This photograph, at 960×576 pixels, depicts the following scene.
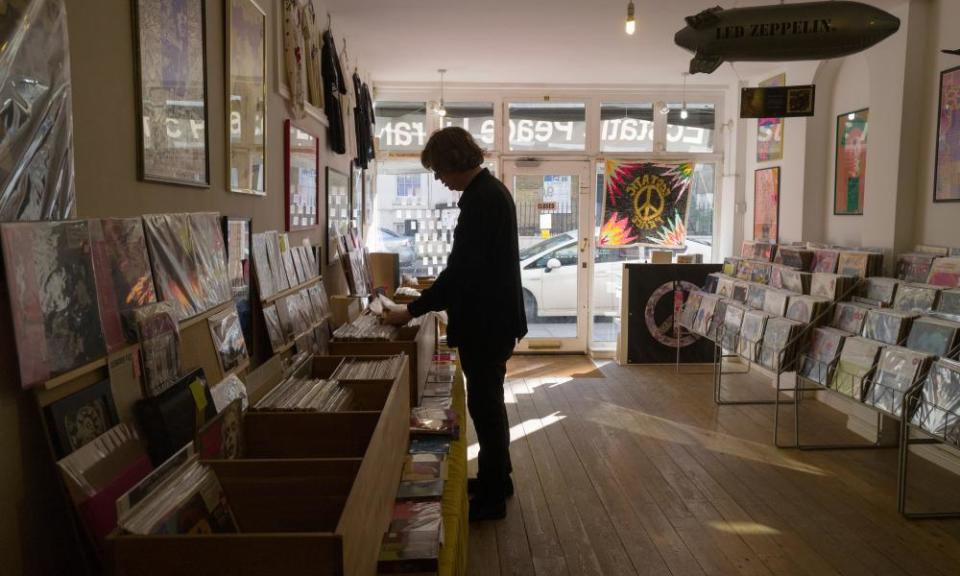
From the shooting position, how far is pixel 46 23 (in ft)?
3.94

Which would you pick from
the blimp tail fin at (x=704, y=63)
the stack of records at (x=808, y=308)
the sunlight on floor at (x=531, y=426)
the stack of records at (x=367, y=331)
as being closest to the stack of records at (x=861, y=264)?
the stack of records at (x=808, y=308)

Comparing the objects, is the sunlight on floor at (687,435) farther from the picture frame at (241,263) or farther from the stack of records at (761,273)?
the picture frame at (241,263)

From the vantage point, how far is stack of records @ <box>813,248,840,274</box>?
15.1 ft

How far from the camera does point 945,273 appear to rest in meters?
3.79

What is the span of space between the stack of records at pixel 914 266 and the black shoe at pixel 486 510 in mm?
2801

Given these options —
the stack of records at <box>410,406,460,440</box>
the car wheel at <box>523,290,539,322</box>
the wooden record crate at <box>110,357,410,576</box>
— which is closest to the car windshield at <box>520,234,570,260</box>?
the car wheel at <box>523,290,539,322</box>

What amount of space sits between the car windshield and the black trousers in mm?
4311

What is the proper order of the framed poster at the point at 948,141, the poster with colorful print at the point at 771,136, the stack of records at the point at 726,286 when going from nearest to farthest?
the framed poster at the point at 948,141 < the stack of records at the point at 726,286 < the poster with colorful print at the point at 771,136

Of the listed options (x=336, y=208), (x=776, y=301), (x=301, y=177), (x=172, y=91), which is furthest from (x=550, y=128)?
(x=172, y=91)

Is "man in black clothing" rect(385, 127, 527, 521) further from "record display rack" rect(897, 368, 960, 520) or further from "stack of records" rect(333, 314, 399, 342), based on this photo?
"record display rack" rect(897, 368, 960, 520)

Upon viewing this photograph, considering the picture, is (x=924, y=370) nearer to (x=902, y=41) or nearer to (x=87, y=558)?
(x=902, y=41)

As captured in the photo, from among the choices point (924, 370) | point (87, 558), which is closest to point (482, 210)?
point (87, 558)

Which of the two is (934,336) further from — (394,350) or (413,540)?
(413,540)

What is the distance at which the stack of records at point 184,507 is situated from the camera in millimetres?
1157
